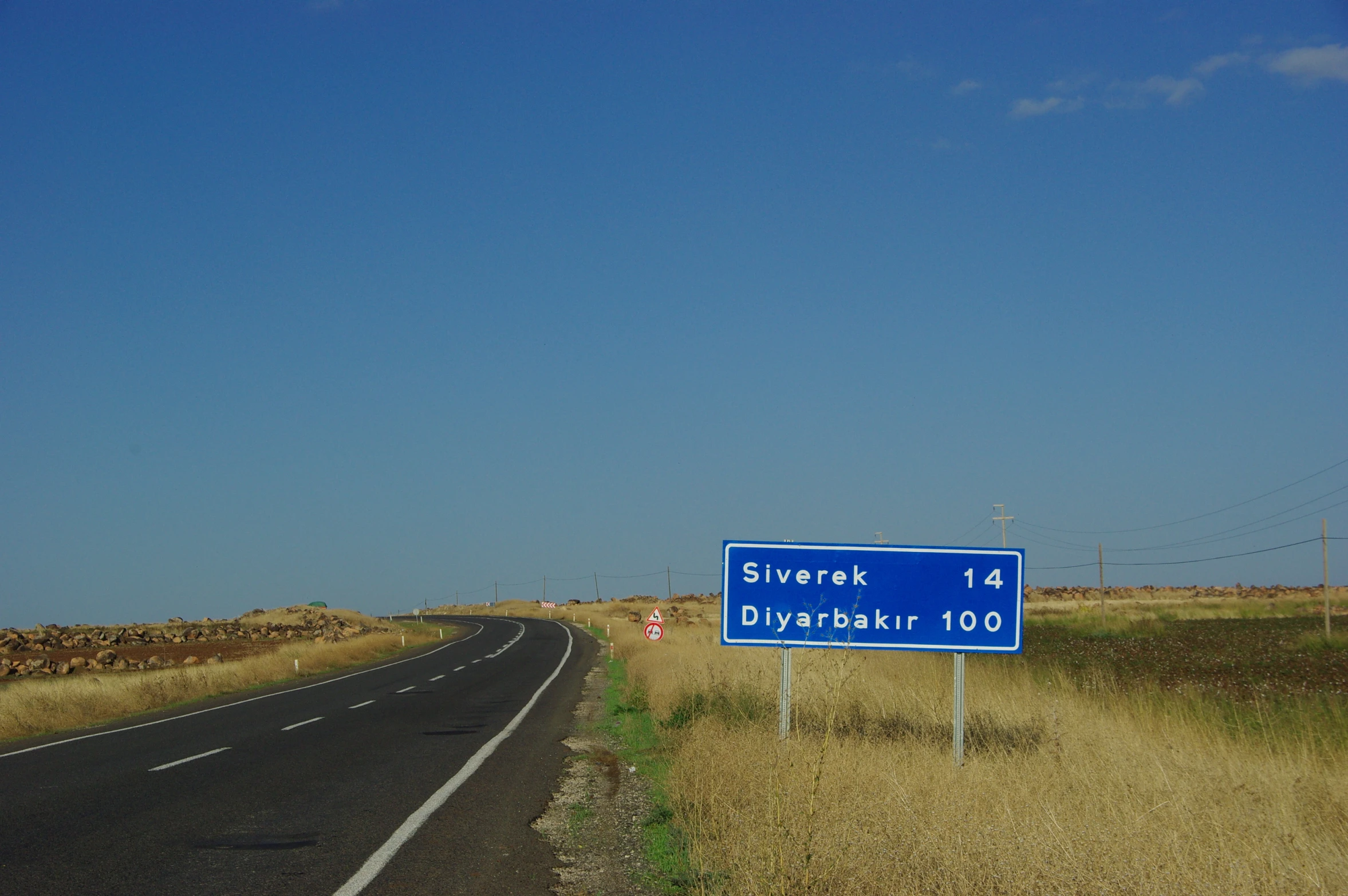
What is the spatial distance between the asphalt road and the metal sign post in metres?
3.06

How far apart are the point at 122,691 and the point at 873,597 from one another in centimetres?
2018

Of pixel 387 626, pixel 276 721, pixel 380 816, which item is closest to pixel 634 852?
pixel 380 816

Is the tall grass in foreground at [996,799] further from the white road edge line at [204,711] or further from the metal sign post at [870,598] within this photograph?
the white road edge line at [204,711]

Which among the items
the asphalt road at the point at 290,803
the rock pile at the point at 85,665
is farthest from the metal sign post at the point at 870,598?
the rock pile at the point at 85,665

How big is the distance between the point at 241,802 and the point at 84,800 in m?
1.64

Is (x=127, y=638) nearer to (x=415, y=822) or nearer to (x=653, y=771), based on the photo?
(x=653, y=771)

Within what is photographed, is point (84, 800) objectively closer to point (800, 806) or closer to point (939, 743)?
point (800, 806)

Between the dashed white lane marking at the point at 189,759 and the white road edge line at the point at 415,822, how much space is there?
3613 mm

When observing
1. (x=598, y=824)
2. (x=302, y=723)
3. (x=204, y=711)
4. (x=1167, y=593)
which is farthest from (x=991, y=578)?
(x=1167, y=593)

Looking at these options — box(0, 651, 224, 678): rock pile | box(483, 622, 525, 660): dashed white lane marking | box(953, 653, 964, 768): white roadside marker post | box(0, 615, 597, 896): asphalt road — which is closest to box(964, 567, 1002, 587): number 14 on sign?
box(953, 653, 964, 768): white roadside marker post

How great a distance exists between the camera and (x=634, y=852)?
308 inches

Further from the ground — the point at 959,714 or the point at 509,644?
the point at 959,714

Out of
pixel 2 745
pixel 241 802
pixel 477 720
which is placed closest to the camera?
pixel 241 802

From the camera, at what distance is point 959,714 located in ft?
32.8
